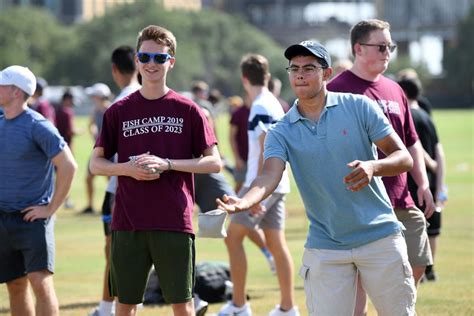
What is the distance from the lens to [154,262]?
286 inches

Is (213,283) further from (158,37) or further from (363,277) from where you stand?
(363,277)

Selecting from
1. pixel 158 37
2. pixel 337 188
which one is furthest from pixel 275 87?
pixel 337 188

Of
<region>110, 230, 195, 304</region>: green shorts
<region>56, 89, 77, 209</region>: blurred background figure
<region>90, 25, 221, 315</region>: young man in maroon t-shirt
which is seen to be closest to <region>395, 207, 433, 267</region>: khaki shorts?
<region>90, 25, 221, 315</region>: young man in maroon t-shirt

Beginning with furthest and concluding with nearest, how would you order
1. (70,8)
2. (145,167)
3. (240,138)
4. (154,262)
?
1. (70,8)
2. (240,138)
3. (154,262)
4. (145,167)

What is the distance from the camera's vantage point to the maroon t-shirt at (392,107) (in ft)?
25.8

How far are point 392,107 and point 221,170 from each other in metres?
1.25

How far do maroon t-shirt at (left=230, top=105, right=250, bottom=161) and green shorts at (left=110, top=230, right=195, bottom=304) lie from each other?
838 centimetres

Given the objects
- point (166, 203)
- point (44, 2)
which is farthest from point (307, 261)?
point (44, 2)

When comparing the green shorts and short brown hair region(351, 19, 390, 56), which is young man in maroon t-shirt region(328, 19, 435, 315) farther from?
the green shorts

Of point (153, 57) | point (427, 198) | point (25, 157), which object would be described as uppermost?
point (153, 57)

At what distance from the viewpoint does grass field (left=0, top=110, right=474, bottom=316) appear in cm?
1088

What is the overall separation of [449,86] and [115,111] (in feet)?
448

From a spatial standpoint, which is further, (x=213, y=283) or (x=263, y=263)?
(x=263, y=263)

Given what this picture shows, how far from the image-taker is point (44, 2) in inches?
6545
